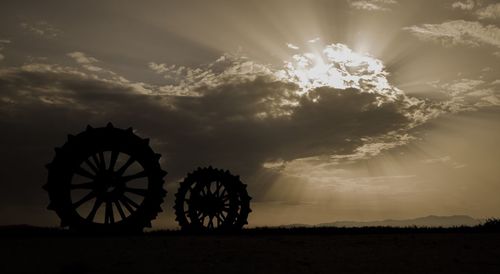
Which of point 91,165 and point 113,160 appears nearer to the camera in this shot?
point 91,165

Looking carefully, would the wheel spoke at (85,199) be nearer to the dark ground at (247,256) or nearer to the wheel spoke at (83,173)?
the wheel spoke at (83,173)

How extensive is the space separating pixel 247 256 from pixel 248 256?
2cm

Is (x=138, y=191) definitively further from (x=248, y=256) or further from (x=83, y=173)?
(x=248, y=256)

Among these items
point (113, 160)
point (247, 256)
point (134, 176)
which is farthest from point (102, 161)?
point (247, 256)

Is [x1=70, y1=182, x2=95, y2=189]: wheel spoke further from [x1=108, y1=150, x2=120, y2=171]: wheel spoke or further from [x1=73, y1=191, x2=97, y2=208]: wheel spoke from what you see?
[x1=108, y1=150, x2=120, y2=171]: wheel spoke

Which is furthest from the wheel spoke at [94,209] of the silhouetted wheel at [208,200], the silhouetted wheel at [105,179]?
the silhouetted wheel at [208,200]

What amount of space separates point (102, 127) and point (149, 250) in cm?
781

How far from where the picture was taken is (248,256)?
32.9 ft

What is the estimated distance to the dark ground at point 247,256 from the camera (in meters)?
8.55

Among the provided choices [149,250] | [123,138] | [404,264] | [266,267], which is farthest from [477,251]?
[123,138]

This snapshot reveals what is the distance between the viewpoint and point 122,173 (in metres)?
16.7

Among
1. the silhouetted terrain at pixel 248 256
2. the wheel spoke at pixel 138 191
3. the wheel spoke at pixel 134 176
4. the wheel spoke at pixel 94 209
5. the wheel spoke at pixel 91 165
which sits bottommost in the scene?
the silhouetted terrain at pixel 248 256

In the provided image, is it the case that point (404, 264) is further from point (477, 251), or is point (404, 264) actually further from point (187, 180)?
point (187, 180)

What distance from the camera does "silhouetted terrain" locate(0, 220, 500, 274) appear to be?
8.55 m
